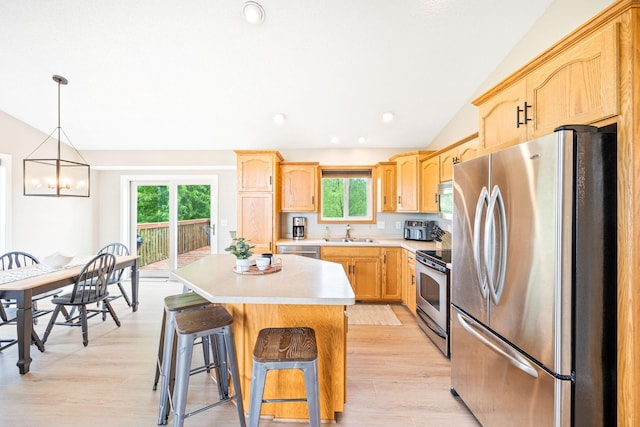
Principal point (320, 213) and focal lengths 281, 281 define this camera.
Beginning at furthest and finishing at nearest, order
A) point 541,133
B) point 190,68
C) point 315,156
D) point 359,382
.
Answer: point 315,156 → point 190,68 → point 359,382 → point 541,133

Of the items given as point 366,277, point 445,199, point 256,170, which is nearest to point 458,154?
point 445,199

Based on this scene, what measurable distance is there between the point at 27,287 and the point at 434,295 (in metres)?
3.55

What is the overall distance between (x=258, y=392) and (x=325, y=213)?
3474 mm

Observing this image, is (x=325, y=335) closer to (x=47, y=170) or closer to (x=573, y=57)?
(x=573, y=57)

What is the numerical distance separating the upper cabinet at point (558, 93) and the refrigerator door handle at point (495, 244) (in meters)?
0.43

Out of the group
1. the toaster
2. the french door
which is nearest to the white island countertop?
the toaster

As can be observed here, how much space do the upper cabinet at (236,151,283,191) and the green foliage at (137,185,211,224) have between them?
1.50 metres

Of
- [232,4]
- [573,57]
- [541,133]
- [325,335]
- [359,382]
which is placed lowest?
[359,382]

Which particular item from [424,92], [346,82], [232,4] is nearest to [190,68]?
[232,4]

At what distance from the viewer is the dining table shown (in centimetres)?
226

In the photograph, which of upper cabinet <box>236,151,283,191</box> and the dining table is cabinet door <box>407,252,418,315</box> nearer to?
upper cabinet <box>236,151,283,191</box>

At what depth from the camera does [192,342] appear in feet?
5.04

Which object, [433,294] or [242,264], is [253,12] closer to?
[242,264]

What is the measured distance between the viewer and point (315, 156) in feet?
15.1
